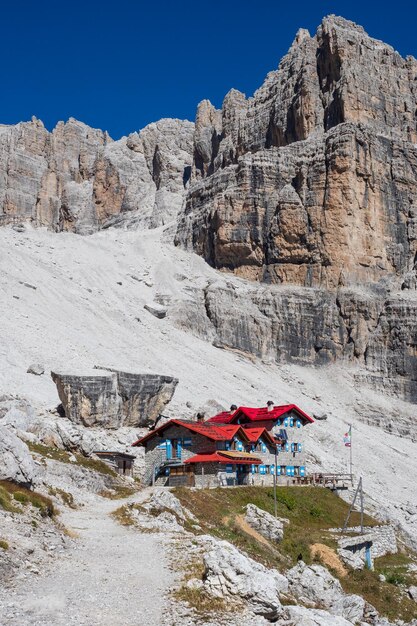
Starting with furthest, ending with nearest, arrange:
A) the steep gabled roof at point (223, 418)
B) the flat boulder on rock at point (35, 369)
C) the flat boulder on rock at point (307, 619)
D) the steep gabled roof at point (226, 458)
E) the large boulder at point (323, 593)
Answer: the flat boulder on rock at point (35, 369) → the steep gabled roof at point (223, 418) → the steep gabled roof at point (226, 458) → the large boulder at point (323, 593) → the flat boulder on rock at point (307, 619)

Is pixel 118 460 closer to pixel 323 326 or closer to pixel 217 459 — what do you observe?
pixel 217 459

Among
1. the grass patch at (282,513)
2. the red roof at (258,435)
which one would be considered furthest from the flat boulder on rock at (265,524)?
the red roof at (258,435)

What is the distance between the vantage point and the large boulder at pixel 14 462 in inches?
1056

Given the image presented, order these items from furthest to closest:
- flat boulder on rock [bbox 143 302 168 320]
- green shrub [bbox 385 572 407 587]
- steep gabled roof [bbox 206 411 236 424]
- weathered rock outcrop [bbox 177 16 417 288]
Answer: weathered rock outcrop [bbox 177 16 417 288] → flat boulder on rock [bbox 143 302 168 320] → steep gabled roof [bbox 206 411 236 424] → green shrub [bbox 385 572 407 587]

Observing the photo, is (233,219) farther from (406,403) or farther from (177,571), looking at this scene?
Answer: (177,571)

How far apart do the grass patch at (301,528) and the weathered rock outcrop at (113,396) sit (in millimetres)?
19139

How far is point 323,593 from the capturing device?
26188 millimetres

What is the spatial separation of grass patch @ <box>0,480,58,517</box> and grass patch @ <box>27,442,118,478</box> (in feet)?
40.0

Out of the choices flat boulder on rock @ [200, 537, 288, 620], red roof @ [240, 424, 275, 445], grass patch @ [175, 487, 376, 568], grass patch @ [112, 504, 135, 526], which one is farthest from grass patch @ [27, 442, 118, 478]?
flat boulder on rock @ [200, 537, 288, 620]

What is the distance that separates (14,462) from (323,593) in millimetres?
12537

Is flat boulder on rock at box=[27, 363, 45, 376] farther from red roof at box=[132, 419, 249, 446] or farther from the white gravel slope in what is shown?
red roof at box=[132, 419, 249, 446]

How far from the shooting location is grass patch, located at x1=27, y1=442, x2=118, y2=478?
39719 millimetres

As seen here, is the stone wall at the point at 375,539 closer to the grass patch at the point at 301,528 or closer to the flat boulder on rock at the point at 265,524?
the grass patch at the point at 301,528

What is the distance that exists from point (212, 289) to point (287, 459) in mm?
60670
